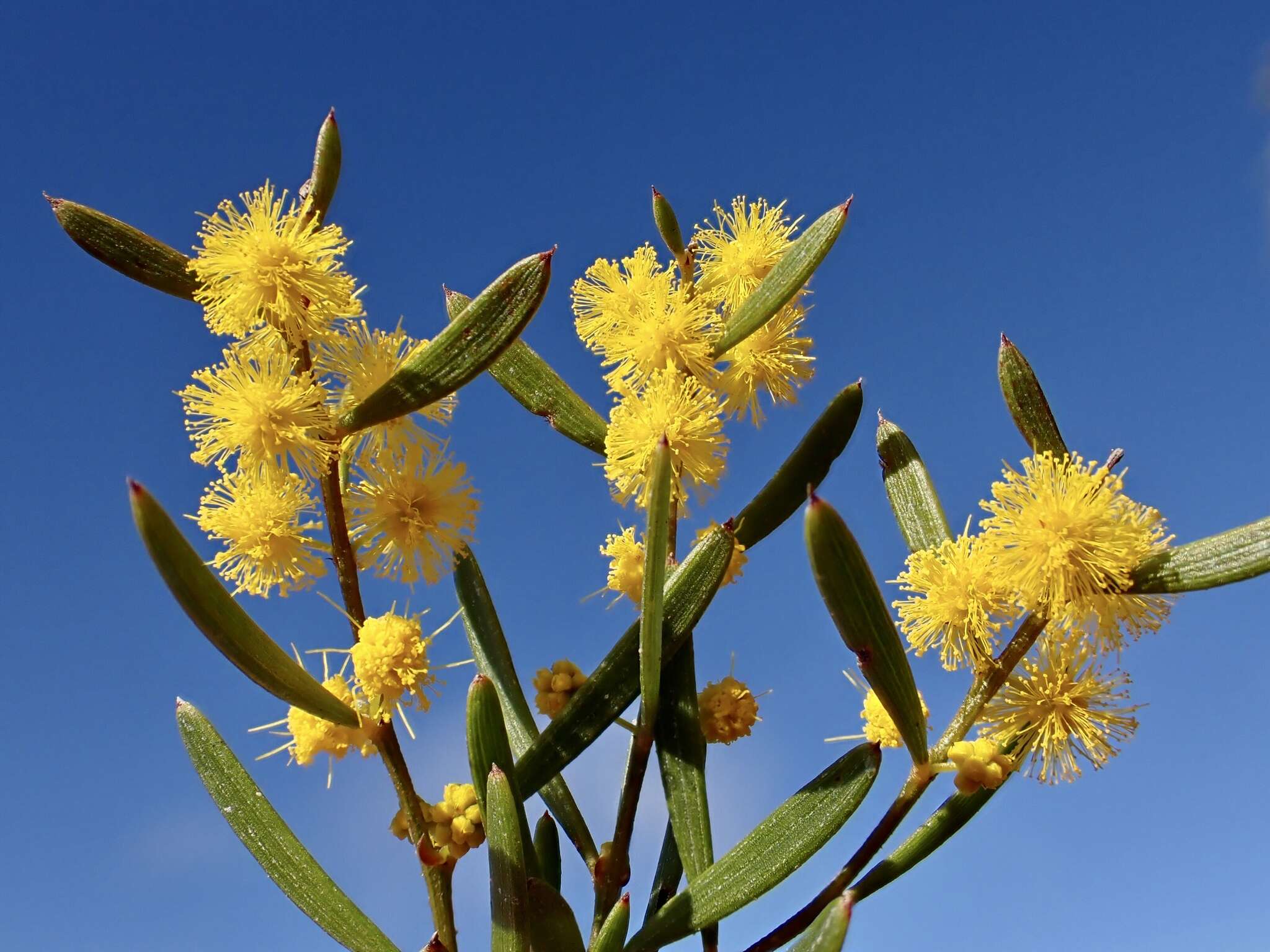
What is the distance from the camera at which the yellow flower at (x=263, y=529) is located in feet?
5.28

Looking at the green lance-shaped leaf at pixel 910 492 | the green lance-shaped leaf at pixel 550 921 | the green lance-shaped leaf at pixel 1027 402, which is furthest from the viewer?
the green lance-shaped leaf at pixel 910 492

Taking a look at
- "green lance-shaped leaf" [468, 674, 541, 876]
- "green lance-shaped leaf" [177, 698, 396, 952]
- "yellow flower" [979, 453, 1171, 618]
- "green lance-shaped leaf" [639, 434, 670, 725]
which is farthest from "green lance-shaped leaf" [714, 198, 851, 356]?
"green lance-shaped leaf" [177, 698, 396, 952]

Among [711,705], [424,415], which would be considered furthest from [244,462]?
[711,705]

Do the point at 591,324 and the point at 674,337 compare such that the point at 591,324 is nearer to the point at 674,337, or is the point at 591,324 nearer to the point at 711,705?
the point at 674,337

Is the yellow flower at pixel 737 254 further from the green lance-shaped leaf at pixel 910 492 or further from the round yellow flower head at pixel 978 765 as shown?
the round yellow flower head at pixel 978 765

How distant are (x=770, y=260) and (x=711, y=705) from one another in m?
0.84

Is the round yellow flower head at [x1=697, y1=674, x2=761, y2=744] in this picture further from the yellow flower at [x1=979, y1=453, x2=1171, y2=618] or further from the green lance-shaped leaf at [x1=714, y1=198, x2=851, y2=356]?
the green lance-shaped leaf at [x1=714, y1=198, x2=851, y2=356]

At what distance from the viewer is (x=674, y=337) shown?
6.03 feet

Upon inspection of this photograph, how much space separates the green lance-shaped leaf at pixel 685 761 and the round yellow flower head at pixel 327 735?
48cm

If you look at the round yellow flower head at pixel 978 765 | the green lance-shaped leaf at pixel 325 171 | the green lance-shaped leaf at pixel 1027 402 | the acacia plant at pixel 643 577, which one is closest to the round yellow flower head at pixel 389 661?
the acacia plant at pixel 643 577

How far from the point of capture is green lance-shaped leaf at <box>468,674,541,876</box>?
4.99ft

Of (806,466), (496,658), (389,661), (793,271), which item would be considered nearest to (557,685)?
(496,658)

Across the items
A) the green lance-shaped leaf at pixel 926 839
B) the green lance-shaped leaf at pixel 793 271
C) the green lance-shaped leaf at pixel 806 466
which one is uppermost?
the green lance-shaped leaf at pixel 793 271

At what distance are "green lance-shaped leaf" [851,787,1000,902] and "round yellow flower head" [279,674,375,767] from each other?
80cm
